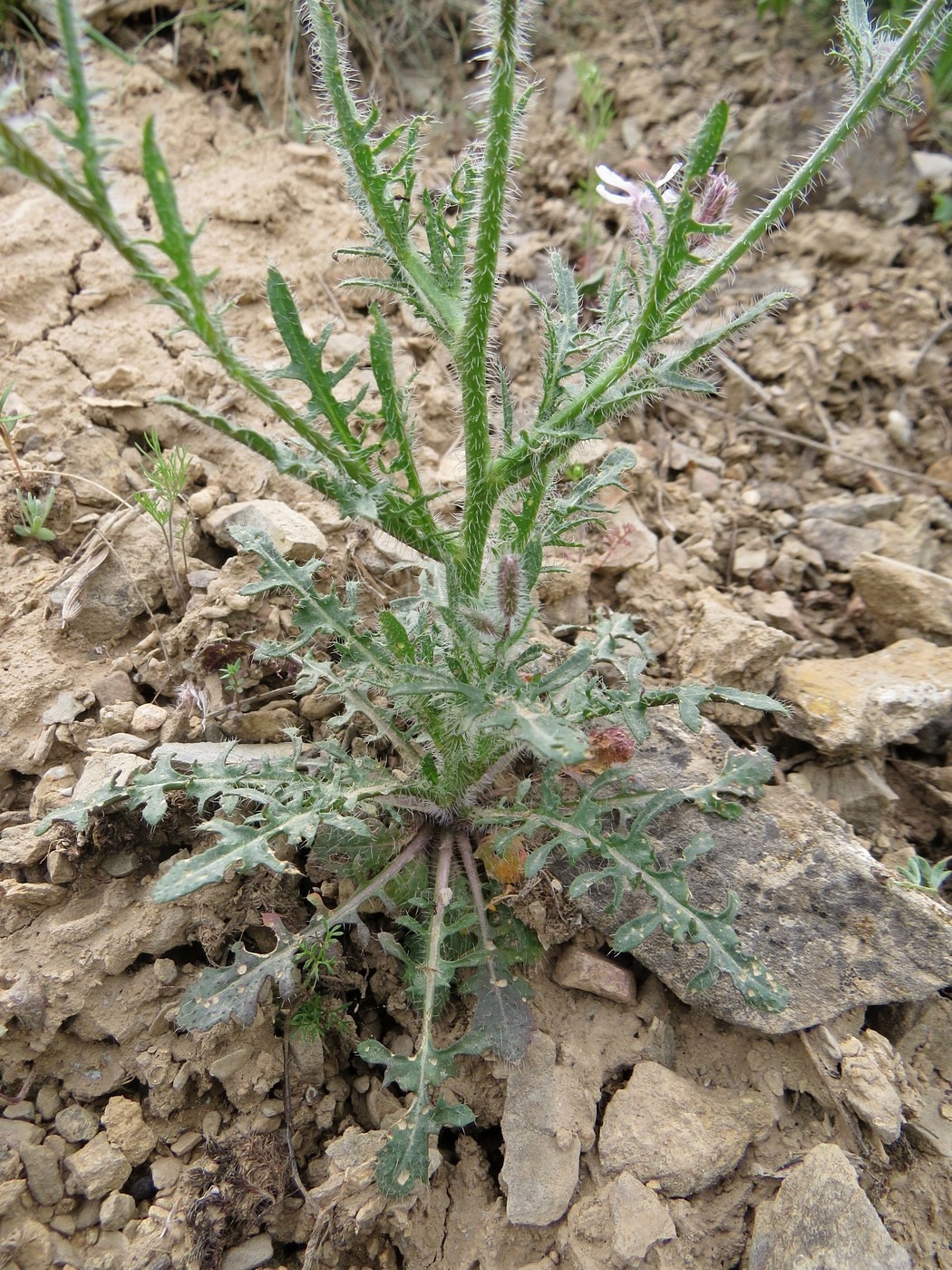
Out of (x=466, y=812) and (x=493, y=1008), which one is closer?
(x=493, y=1008)

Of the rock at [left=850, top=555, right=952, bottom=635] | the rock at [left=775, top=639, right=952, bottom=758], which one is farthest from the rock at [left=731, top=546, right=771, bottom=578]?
the rock at [left=775, top=639, right=952, bottom=758]

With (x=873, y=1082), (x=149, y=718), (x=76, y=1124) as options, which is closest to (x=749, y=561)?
(x=873, y=1082)

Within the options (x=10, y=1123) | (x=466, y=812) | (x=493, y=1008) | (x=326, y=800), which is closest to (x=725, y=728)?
(x=466, y=812)

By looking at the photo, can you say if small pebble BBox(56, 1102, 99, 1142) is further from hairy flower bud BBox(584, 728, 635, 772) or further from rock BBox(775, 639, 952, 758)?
rock BBox(775, 639, 952, 758)

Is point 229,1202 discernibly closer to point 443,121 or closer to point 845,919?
point 845,919

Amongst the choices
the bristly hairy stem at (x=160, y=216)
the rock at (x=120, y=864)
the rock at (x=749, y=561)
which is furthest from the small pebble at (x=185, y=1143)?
the rock at (x=749, y=561)

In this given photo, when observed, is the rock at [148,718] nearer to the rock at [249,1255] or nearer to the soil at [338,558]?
the soil at [338,558]
